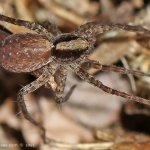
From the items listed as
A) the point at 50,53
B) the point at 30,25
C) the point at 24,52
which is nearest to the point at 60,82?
the point at 50,53

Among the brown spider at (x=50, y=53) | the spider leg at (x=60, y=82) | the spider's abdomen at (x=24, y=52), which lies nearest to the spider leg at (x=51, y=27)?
the brown spider at (x=50, y=53)

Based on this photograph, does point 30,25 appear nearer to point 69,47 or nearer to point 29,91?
point 69,47

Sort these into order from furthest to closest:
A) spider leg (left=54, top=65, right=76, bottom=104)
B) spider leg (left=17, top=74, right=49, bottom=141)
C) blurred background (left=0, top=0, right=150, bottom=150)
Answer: blurred background (left=0, top=0, right=150, bottom=150) → spider leg (left=54, top=65, right=76, bottom=104) → spider leg (left=17, top=74, right=49, bottom=141)

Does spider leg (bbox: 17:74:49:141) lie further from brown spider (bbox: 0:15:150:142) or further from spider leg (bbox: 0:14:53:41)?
spider leg (bbox: 0:14:53:41)

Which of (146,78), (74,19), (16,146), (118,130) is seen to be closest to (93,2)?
(74,19)

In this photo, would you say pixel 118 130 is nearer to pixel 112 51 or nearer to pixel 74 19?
pixel 112 51

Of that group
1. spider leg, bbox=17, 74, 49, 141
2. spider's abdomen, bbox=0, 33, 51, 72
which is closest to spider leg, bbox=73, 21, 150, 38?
spider's abdomen, bbox=0, 33, 51, 72
